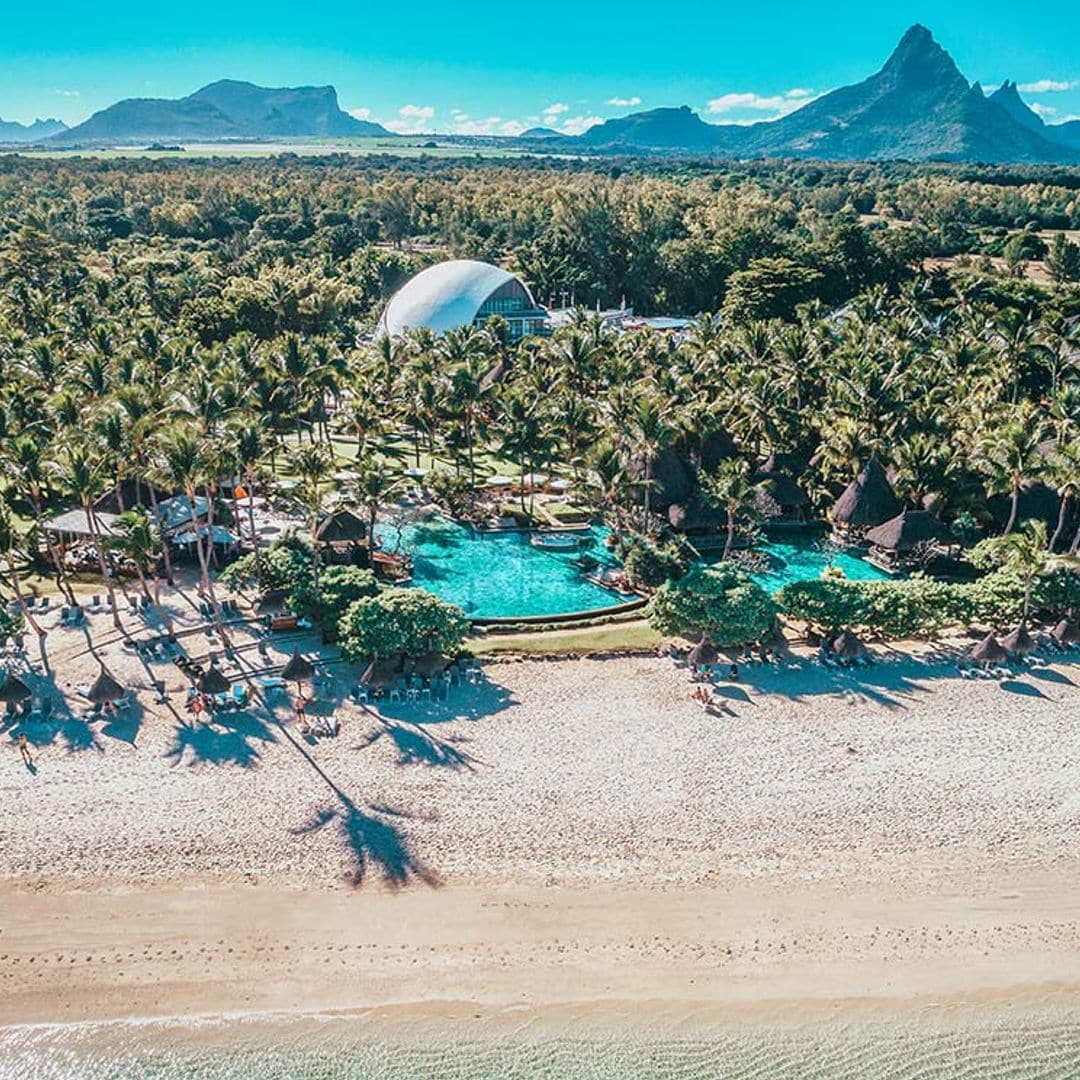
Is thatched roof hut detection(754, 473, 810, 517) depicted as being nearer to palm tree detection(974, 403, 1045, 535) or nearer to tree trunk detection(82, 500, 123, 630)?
palm tree detection(974, 403, 1045, 535)

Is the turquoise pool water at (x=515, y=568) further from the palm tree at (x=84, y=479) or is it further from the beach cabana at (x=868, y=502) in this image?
the palm tree at (x=84, y=479)

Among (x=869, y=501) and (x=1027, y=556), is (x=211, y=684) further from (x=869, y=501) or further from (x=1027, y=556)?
(x=869, y=501)

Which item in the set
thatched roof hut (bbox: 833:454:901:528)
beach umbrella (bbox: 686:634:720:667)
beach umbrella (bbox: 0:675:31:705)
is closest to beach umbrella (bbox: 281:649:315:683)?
beach umbrella (bbox: 0:675:31:705)

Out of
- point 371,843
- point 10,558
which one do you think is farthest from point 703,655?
point 10,558

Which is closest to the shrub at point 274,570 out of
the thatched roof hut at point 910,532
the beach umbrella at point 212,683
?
the beach umbrella at point 212,683

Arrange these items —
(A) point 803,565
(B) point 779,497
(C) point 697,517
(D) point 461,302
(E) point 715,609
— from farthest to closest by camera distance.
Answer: (D) point 461,302, (B) point 779,497, (C) point 697,517, (A) point 803,565, (E) point 715,609

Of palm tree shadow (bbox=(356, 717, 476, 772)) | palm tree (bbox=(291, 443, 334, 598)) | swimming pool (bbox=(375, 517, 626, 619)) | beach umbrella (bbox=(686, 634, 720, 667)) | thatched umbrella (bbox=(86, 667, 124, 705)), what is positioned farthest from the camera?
swimming pool (bbox=(375, 517, 626, 619))
